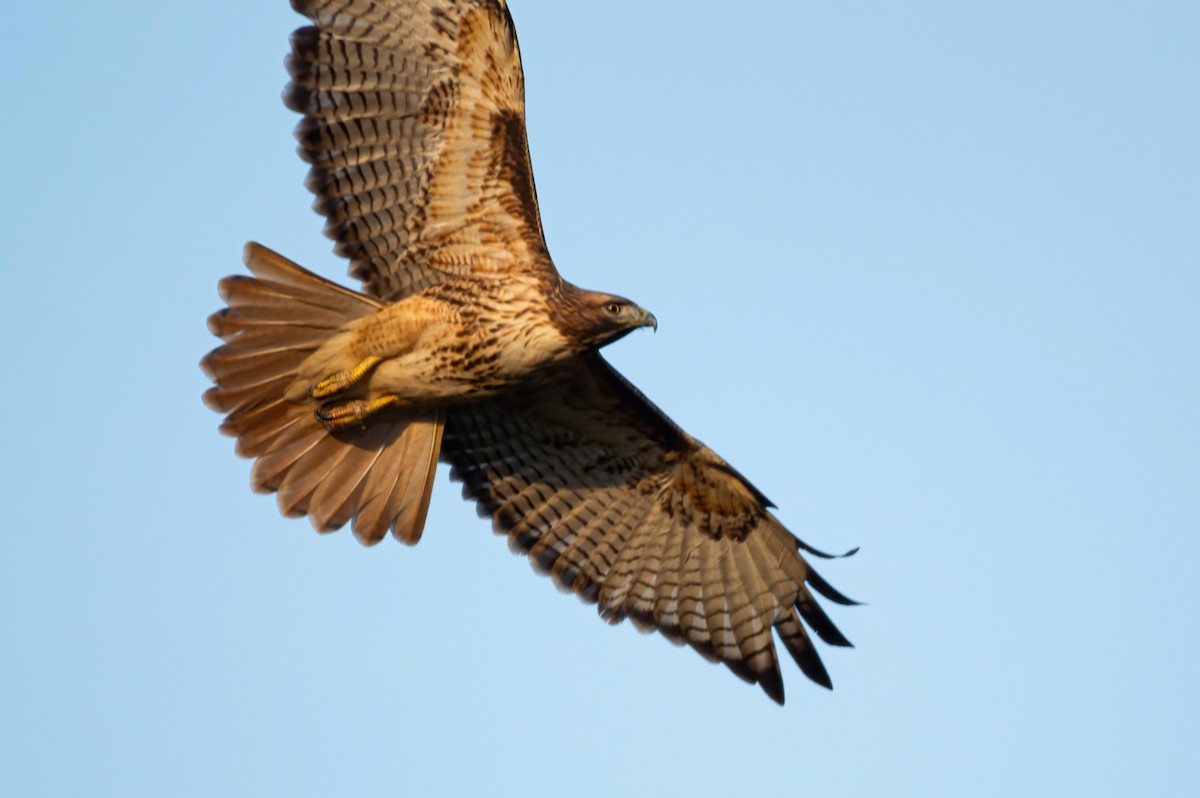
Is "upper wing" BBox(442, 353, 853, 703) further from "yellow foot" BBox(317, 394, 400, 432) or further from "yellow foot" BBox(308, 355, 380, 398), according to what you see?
"yellow foot" BBox(308, 355, 380, 398)

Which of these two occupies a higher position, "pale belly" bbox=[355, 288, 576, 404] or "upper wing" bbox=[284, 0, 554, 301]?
"upper wing" bbox=[284, 0, 554, 301]

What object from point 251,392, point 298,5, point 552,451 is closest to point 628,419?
point 552,451

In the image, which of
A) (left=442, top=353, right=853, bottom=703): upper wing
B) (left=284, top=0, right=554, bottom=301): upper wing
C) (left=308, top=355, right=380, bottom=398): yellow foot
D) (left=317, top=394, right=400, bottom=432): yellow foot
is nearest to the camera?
(left=284, top=0, right=554, bottom=301): upper wing

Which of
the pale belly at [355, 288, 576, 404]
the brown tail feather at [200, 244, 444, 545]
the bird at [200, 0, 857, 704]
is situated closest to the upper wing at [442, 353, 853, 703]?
the bird at [200, 0, 857, 704]

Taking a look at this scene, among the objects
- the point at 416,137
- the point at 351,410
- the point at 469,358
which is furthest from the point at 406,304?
the point at 416,137

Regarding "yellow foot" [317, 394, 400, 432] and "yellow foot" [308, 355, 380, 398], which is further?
"yellow foot" [317, 394, 400, 432]

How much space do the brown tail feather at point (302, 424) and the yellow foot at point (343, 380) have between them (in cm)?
13

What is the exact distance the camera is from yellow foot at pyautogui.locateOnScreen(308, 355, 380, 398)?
407 inches

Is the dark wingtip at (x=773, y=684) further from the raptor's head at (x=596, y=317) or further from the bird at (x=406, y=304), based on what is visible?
the raptor's head at (x=596, y=317)

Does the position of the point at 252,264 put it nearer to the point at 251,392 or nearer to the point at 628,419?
the point at 251,392

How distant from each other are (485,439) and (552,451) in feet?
1.51

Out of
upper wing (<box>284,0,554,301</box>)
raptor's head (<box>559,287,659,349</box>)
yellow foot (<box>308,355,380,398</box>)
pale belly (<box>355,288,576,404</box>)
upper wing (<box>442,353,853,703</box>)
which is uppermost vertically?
upper wing (<box>284,0,554,301</box>)

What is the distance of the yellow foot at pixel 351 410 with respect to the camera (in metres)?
10.6

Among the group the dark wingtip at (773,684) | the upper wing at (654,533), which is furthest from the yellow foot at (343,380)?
the dark wingtip at (773,684)
